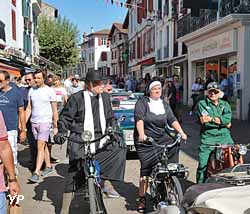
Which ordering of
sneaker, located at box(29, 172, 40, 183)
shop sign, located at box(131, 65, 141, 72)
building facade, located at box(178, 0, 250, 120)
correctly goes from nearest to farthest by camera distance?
sneaker, located at box(29, 172, 40, 183), building facade, located at box(178, 0, 250, 120), shop sign, located at box(131, 65, 141, 72)

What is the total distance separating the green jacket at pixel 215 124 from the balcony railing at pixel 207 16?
12.6 metres

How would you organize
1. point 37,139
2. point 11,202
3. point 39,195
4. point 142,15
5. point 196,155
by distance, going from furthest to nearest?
point 142,15, point 196,155, point 37,139, point 39,195, point 11,202

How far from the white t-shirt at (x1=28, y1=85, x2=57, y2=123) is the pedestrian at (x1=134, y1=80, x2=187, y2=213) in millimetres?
2557

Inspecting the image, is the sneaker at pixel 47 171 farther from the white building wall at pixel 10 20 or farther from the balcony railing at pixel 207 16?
the white building wall at pixel 10 20

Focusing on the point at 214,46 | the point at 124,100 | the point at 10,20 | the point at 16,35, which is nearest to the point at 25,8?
the point at 16,35

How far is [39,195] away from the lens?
23.0ft

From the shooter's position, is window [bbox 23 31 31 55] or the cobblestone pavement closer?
the cobblestone pavement

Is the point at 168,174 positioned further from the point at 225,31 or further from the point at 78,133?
the point at 225,31

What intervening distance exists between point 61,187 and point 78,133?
2288mm

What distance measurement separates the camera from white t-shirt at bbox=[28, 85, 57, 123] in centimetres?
810

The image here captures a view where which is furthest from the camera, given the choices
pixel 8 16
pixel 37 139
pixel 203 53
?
pixel 8 16

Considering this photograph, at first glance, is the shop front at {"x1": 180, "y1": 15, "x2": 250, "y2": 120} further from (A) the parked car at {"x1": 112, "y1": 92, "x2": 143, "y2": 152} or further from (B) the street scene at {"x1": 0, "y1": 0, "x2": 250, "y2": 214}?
(A) the parked car at {"x1": 112, "y1": 92, "x2": 143, "y2": 152}

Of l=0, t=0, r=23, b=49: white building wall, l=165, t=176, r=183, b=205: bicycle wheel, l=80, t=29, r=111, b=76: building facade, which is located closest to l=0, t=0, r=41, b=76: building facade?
l=0, t=0, r=23, b=49: white building wall

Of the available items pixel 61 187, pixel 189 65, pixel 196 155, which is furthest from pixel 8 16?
pixel 61 187
